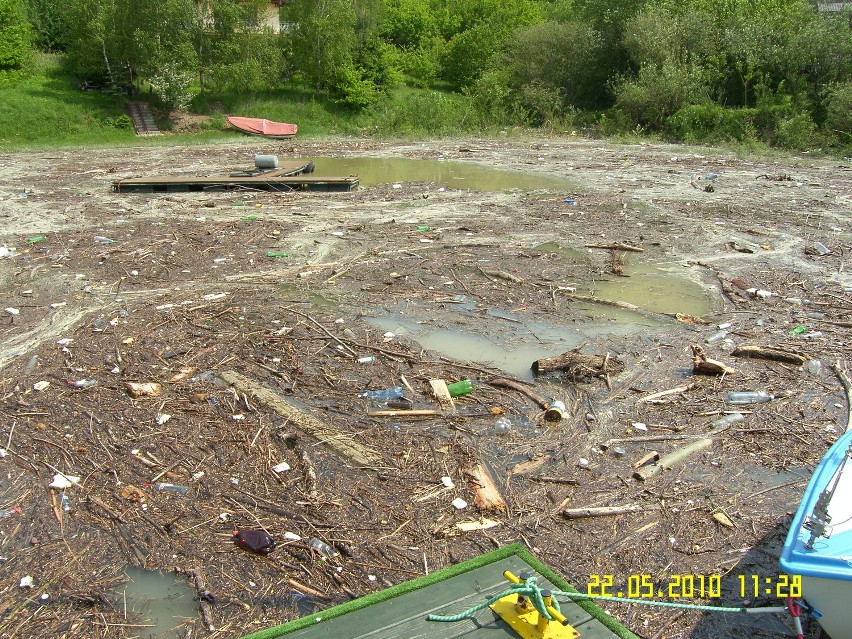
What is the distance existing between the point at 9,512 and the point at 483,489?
2857mm

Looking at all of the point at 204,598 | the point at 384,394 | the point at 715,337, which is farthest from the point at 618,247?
the point at 204,598

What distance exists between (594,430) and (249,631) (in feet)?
9.29

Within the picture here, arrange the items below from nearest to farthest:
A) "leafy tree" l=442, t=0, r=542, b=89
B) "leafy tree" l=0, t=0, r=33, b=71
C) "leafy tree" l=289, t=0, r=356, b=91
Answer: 1. "leafy tree" l=0, t=0, r=33, b=71
2. "leafy tree" l=289, t=0, r=356, b=91
3. "leafy tree" l=442, t=0, r=542, b=89

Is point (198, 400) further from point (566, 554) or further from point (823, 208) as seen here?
point (823, 208)

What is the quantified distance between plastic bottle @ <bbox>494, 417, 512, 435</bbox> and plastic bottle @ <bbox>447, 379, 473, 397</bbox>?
45cm

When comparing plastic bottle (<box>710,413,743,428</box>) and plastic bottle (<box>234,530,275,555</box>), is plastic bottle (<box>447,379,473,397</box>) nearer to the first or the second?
plastic bottle (<box>710,413,743,428</box>)

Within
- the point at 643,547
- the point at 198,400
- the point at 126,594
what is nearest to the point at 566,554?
the point at 643,547

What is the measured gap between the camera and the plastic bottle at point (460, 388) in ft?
18.6

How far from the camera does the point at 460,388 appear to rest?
570cm

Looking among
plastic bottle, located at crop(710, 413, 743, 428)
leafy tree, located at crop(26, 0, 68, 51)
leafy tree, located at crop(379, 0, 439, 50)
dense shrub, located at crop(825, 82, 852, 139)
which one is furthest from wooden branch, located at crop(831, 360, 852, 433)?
leafy tree, located at crop(379, 0, 439, 50)

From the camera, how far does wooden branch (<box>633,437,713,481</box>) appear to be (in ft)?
15.1

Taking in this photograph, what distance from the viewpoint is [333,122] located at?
28500 mm

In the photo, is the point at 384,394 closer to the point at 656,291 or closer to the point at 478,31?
the point at 656,291

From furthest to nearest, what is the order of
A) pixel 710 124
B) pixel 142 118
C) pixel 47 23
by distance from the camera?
pixel 47 23
pixel 142 118
pixel 710 124
